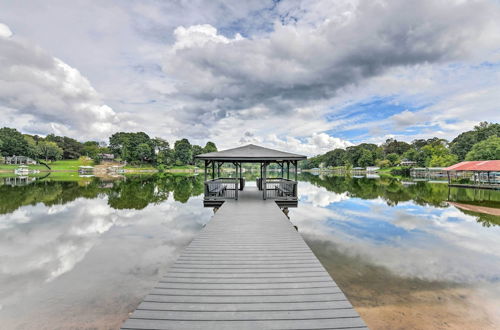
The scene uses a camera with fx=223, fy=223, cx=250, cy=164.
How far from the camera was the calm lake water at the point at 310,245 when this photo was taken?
422 cm

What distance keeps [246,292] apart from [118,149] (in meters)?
93.7

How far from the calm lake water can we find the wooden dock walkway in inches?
60.5

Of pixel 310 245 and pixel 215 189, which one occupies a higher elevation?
pixel 215 189

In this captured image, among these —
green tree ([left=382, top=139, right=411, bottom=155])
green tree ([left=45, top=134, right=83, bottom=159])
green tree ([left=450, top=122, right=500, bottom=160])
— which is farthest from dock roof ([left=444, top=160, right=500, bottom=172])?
green tree ([left=45, top=134, right=83, bottom=159])

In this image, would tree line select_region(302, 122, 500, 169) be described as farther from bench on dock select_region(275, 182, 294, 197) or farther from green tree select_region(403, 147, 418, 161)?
bench on dock select_region(275, 182, 294, 197)

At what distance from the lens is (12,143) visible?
6388 centimetres

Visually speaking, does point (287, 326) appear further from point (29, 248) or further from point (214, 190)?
point (214, 190)

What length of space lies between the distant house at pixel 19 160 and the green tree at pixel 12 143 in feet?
4.49

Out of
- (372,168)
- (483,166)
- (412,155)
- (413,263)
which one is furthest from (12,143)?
(412,155)

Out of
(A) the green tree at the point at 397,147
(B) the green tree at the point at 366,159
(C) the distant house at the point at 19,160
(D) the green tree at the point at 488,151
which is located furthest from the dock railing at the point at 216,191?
(A) the green tree at the point at 397,147

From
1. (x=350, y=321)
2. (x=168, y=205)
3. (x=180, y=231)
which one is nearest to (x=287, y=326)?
(x=350, y=321)

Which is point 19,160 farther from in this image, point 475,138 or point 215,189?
point 475,138

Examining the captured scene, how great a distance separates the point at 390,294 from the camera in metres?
4.84

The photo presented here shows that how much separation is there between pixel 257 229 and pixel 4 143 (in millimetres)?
89383
